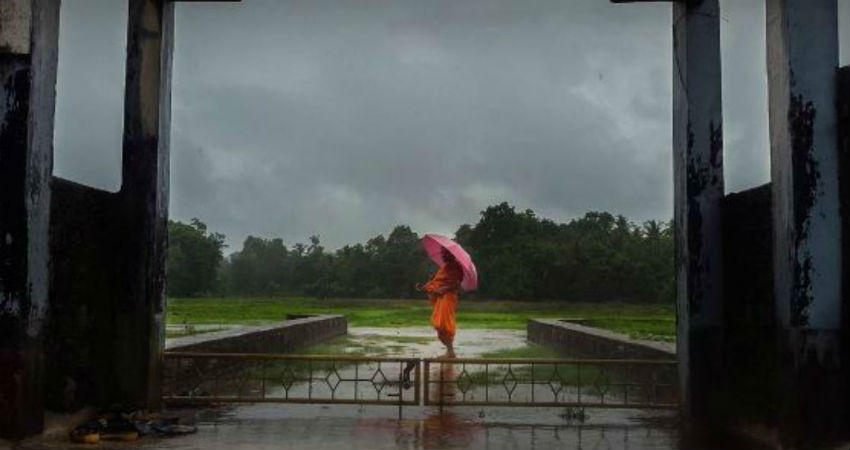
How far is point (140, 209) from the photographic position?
29.7 feet

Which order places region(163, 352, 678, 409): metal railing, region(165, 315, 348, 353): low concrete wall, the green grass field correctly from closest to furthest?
1. region(163, 352, 678, 409): metal railing
2. region(165, 315, 348, 353): low concrete wall
3. the green grass field

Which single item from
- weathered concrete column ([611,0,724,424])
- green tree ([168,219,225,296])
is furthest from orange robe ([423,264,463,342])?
green tree ([168,219,225,296])

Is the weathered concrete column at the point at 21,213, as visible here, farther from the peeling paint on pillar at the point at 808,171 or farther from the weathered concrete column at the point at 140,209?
the peeling paint on pillar at the point at 808,171

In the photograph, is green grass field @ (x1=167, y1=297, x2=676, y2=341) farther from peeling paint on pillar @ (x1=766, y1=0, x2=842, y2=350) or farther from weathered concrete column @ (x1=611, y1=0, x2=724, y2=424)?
peeling paint on pillar @ (x1=766, y1=0, x2=842, y2=350)

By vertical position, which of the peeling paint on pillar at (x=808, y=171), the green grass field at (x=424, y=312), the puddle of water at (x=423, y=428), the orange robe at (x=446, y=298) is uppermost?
the peeling paint on pillar at (x=808, y=171)

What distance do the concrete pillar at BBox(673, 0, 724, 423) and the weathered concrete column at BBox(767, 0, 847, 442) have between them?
148cm

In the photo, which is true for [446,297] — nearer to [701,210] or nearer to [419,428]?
[419,428]

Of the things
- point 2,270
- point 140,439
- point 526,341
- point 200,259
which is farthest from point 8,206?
point 200,259

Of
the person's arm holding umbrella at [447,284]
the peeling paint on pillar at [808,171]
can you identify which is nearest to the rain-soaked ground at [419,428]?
the peeling paint on pillar at [808,171]

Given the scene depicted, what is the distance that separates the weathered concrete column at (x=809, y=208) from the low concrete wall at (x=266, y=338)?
23.7 ft

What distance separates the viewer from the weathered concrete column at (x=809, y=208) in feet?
21.5

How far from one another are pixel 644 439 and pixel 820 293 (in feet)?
6.85

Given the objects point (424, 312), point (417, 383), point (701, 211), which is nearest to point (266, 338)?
point (417, 383)

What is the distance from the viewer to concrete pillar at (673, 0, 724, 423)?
840 cm
